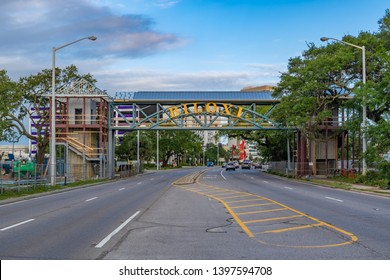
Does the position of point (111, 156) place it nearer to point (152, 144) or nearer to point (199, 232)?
point (152, 144)

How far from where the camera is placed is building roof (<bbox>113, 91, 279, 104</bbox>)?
59844mm

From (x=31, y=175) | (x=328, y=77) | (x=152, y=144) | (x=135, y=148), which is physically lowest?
(x=31, y=175)

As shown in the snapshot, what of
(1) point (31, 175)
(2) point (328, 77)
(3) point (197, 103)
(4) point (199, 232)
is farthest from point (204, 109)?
(4) point (199, 232)

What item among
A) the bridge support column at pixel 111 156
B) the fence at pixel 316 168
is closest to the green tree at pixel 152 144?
the bridge support column at pixel 111 156

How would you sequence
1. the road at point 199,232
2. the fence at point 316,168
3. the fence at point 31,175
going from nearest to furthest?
the road at point 199,232 < the fence at point 31,175 < the fence at point 316,168

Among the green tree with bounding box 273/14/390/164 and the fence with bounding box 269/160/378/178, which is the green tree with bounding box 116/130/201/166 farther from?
the green tree with bounding box 273/14/390/164

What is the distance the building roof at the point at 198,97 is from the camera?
59.8 metres

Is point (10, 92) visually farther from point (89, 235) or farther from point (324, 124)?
point (89, 235)

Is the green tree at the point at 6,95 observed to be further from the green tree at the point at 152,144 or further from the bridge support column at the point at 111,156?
the green tree at the point at 152,144

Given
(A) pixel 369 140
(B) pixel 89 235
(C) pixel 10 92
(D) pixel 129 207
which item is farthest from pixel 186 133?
(B) pixel 89 235

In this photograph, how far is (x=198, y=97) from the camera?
2389 inches

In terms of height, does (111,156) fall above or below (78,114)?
below

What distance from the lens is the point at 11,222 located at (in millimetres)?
15156

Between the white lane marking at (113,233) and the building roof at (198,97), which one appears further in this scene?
the building roof at (198,97)
